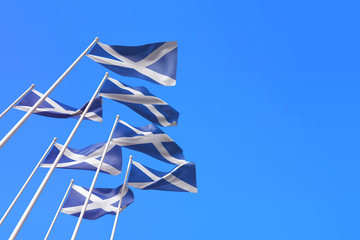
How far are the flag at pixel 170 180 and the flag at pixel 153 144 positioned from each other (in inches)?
14.7

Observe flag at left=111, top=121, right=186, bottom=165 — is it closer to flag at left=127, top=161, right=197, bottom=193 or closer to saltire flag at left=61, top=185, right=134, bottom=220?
flag at left=127, top=161, right=197, bottom=193

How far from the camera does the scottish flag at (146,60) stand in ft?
40.3

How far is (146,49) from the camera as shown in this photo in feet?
41.7

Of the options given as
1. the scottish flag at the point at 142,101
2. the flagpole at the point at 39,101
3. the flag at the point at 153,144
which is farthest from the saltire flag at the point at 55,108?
the flagpole at the point at 39,101

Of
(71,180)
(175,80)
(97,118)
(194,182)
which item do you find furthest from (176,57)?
(71,180)

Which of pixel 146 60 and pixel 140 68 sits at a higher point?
pixel 146 60

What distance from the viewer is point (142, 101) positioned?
13320 mm

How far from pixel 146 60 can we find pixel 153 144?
4427mm

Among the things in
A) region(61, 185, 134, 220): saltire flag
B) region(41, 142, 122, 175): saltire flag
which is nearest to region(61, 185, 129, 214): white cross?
region(61, 185, 134, 220): saltire flag

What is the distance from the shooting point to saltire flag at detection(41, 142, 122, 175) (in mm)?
15680

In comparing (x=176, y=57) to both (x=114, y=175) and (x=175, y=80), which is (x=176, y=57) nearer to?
(x=175, y=80)

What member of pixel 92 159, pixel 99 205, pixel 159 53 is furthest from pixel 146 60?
pixel 99 205

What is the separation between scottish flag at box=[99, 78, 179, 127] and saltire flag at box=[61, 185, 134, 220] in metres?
4.28

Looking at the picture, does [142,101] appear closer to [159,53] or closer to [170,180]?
[159,53]
